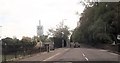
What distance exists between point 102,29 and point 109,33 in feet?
7.27

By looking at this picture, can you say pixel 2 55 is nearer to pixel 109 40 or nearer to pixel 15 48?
pixel 15 48

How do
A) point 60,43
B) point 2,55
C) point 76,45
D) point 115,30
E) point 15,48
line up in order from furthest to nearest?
point 60,43 < point 76,45 < point 115,30 < point 15,48 < point 2,55

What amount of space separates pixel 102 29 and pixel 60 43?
119 feet

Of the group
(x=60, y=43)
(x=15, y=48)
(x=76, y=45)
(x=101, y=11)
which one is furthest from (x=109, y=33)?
(x=15, y=48)

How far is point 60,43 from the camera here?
118 meters

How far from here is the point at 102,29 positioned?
83.3 m

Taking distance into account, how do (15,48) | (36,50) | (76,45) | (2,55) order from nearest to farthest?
(2,55) → (15,48) → (36,50) → (76,45)

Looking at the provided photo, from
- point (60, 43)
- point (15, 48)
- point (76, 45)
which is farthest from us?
point (60, 43)

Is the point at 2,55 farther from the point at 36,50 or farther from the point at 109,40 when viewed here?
the point at 109,40

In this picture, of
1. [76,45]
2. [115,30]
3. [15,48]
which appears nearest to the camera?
[15,48]

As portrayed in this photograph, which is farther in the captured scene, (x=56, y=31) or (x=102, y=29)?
(x=56, y=31)

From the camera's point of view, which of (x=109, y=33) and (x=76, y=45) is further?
(x=76, y=45)

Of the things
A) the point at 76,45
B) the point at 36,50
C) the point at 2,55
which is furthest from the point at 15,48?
the point at 76,45

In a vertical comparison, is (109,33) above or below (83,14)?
below
